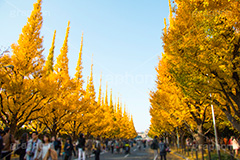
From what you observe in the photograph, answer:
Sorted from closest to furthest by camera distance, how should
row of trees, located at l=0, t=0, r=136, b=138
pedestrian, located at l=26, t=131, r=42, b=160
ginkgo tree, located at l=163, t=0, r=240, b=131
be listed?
pedestrian, located at l=26, t=131, r=42, b=160 → ginkgo tree, located at l=163, t=0, r=240, b=131 → row of trees, located at l=0, t=0, r=136, b=138

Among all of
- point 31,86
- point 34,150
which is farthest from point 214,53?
point 31,86

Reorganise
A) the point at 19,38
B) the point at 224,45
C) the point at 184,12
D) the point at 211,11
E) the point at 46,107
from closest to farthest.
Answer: the point at 224,45
the point at 211,11
the point at 184,12
the point at 19,38
the point at 46,107

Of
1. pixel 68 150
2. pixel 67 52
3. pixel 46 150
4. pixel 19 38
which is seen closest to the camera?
pixel 46 150

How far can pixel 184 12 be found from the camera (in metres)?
8.95

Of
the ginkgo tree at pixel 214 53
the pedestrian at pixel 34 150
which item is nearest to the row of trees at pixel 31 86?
the pedestrian at pixel 34 150

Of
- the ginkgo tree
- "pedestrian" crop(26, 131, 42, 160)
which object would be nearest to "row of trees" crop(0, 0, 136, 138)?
"pedestrian" crop(26, 131, 42, 160)

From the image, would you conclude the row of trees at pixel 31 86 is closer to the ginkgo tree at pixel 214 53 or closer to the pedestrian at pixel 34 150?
the pedestrian at pixel 34 150

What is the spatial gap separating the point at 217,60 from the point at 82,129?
23474 mm

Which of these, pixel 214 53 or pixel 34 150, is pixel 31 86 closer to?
pixel 34 150

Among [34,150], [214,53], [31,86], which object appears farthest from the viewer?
[31,86]

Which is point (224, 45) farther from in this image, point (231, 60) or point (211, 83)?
point (211, 83)

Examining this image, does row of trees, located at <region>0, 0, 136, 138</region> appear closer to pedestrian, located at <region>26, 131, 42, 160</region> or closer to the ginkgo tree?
pedestrian, located at <region>26, 131, 42, 160</region>

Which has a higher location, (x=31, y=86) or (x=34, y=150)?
(x=31, y=86)

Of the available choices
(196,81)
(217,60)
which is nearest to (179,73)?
(196,81)
